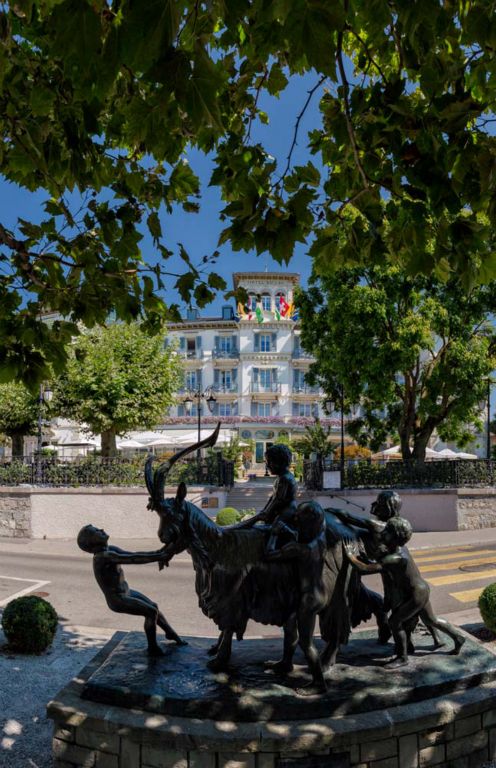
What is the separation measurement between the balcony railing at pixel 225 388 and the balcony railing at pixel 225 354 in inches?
96.7

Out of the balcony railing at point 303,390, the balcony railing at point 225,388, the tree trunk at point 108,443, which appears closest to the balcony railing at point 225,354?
the balcony railing at point 225,388

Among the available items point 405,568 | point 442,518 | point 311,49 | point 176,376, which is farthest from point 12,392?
point 311,49

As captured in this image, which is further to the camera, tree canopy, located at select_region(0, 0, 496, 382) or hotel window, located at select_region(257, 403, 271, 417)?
hotel window, located at select_region(257, 403, 271, 417)

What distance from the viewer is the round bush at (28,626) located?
270 inches

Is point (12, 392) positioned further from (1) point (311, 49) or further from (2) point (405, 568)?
(1) point (311, 49)

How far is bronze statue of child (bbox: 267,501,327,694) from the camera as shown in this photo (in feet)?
14.0

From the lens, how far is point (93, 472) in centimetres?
1875

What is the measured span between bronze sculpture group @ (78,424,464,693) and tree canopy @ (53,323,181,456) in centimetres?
1584

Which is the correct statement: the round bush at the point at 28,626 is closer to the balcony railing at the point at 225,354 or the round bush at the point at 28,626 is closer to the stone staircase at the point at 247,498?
the stone staircase at the point at 247,498

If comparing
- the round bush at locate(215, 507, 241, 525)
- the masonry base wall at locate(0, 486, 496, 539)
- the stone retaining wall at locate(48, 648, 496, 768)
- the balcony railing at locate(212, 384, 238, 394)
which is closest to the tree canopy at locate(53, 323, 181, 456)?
the masonry base wall at locate(0, 486, 496, 539)

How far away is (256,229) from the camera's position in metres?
3.86

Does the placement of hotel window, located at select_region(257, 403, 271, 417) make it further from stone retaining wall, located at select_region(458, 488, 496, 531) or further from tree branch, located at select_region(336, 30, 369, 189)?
tree branch, located at select_region(336, 30, 369, 189)

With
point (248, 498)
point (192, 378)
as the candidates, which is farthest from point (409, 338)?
point (192, 378)

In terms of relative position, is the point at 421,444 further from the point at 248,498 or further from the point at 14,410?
the point at 14,410
